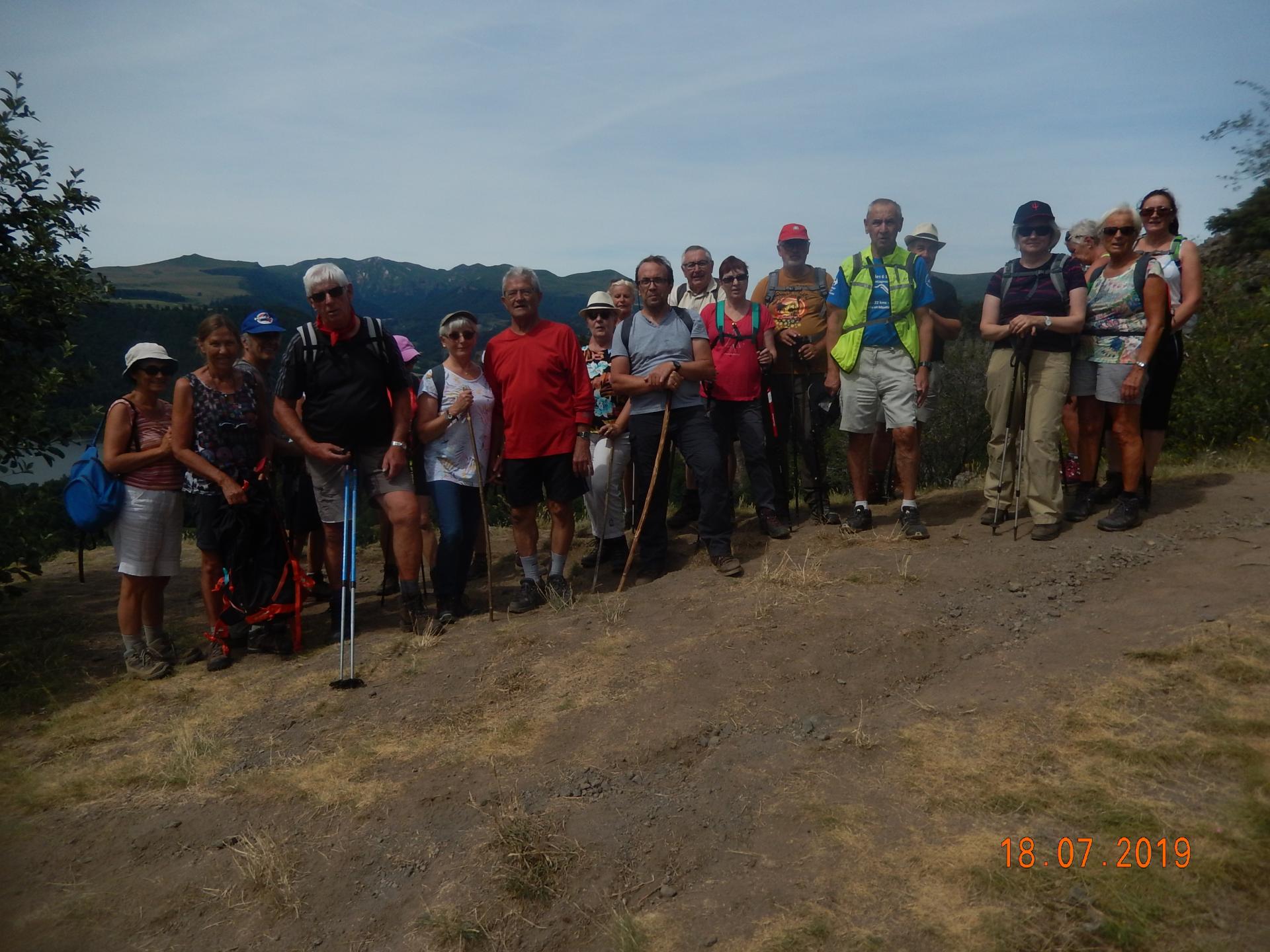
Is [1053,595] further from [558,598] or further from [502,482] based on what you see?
[502,482]

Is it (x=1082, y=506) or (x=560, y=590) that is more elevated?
(x=1082, y=506)

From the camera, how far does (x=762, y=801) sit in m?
3.50

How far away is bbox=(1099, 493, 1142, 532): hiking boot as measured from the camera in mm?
6039

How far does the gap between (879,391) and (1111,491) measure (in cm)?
183

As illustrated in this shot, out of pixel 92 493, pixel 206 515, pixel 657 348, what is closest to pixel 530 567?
pixel 657 348

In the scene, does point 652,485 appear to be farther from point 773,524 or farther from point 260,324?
point 260,324

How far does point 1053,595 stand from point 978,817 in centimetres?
232

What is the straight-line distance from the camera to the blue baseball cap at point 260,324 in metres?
6.02

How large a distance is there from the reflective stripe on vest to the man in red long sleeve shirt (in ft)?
6.24

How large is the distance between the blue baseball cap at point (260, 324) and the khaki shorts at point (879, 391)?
397cm

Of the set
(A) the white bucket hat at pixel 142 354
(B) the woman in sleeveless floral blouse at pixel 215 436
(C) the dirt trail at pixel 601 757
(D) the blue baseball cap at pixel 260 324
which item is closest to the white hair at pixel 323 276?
(B) the woman in sleeveless floral blouse at pixel 215 436

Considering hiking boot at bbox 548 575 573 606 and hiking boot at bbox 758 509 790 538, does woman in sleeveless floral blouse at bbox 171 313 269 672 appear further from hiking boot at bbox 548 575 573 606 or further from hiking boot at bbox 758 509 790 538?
hiking boot at bbox 758 509 790 538

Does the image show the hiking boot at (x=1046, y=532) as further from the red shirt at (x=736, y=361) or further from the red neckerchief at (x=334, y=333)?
the red neckerchief at (x=334, y=333)

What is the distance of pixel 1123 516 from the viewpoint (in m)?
6.04
